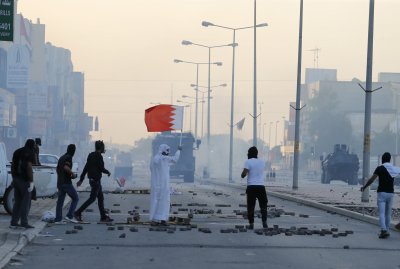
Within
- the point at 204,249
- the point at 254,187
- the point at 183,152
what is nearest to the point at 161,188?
the point at 254,187

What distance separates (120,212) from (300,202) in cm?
1052

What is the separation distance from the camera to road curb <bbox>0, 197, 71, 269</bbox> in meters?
15.1

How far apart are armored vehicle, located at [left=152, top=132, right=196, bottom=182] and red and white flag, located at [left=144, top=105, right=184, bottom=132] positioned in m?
46.9

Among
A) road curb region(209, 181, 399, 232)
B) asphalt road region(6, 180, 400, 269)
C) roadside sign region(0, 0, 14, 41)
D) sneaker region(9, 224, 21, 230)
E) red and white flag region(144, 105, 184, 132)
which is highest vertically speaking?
roadside sign region(0, 0, 14, 41)

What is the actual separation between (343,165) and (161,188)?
2113 inches

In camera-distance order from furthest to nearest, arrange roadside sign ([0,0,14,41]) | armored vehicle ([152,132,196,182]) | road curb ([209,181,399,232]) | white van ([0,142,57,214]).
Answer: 1. armored vehicle ([152,132,196,182])
2. road curb ([209,181,399,232])
3. white van ([0,142,57,214])
4. roadside sign ([0,0,14,41])

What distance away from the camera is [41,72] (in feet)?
517

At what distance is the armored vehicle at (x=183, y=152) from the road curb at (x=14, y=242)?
2137 inches

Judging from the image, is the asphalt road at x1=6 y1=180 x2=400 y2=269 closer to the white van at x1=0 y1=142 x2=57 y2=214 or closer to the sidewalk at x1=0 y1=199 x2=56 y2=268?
the sidewalk at x1=0 y1=199 x2=56 y2=268

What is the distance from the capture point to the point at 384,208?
2116 centimetres

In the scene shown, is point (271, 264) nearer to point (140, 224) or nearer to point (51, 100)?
point (140, 224)

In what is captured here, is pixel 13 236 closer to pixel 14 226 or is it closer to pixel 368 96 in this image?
pixel 14 226

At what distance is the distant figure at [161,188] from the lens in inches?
885

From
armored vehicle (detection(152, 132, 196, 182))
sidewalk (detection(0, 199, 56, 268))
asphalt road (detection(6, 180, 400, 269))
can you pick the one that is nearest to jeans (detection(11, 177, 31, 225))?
sidewalk (detection(0, 199, 56, 268))
